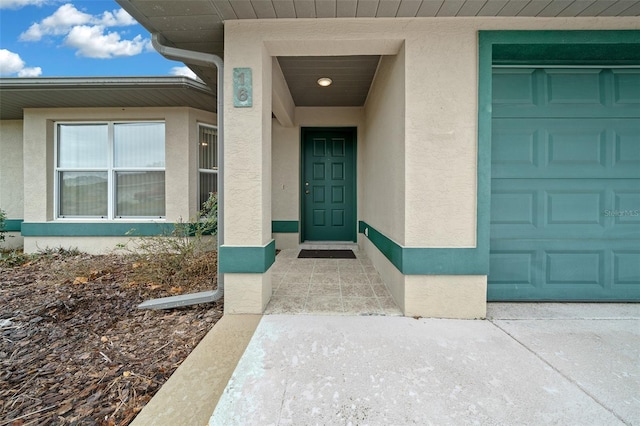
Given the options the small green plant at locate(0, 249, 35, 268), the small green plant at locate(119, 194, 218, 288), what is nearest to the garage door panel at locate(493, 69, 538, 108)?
the small green plant at locate(119, 194, 218, 288)

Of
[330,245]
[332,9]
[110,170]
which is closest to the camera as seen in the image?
[332,9]

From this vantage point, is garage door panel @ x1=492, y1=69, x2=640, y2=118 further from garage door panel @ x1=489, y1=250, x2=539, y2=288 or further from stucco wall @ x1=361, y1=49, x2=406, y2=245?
garage door panel @ x1=489, y1=250, x2=539, y2=288

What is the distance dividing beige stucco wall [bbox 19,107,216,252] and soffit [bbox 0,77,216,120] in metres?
0.12

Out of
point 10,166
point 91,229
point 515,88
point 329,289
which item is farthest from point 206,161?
point 515,88

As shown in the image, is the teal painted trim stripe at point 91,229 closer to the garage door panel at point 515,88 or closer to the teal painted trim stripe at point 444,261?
the teal painted trim stripe at point 444,261

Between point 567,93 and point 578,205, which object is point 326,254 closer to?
point 578,205

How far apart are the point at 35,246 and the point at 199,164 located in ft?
10.2

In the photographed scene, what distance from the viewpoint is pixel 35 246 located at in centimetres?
458

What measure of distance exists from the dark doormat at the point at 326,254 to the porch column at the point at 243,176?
201cm

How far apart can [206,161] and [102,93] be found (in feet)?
5.67

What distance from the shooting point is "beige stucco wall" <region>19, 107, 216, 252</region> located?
4.57 m

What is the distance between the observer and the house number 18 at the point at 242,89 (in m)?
2.32

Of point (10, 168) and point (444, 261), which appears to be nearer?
point (444, 261)

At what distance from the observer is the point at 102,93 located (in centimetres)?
404
